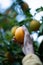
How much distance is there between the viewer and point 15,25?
35.2 inches

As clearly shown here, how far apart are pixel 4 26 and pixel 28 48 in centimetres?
21

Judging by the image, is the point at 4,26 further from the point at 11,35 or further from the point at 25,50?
the point at 25,50

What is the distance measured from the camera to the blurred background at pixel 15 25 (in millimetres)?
758

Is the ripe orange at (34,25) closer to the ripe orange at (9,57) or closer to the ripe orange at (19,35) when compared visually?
the ripe orange at (19,35)

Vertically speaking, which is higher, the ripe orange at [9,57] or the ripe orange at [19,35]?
the ripe orange at [19,35]

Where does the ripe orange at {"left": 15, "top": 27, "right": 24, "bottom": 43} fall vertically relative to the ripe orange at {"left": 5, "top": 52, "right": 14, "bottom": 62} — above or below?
above

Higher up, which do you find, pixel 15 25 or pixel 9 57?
pixel 15 25

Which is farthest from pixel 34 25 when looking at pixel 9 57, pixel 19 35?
pixel 9 57

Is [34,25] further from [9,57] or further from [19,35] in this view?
[9,57]

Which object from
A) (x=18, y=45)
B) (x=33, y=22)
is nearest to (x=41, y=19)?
(x=33, y=22)

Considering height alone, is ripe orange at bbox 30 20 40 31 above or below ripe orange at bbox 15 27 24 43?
above

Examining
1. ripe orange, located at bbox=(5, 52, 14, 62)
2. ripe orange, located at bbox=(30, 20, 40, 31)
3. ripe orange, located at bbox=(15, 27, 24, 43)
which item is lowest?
ripe orange, located at bbox=(5, 52, 14, 62)

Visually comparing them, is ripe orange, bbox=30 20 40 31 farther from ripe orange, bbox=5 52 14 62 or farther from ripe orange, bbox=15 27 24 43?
ripe orange, bbox=5 52 14 62

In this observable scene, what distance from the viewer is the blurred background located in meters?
0.76
